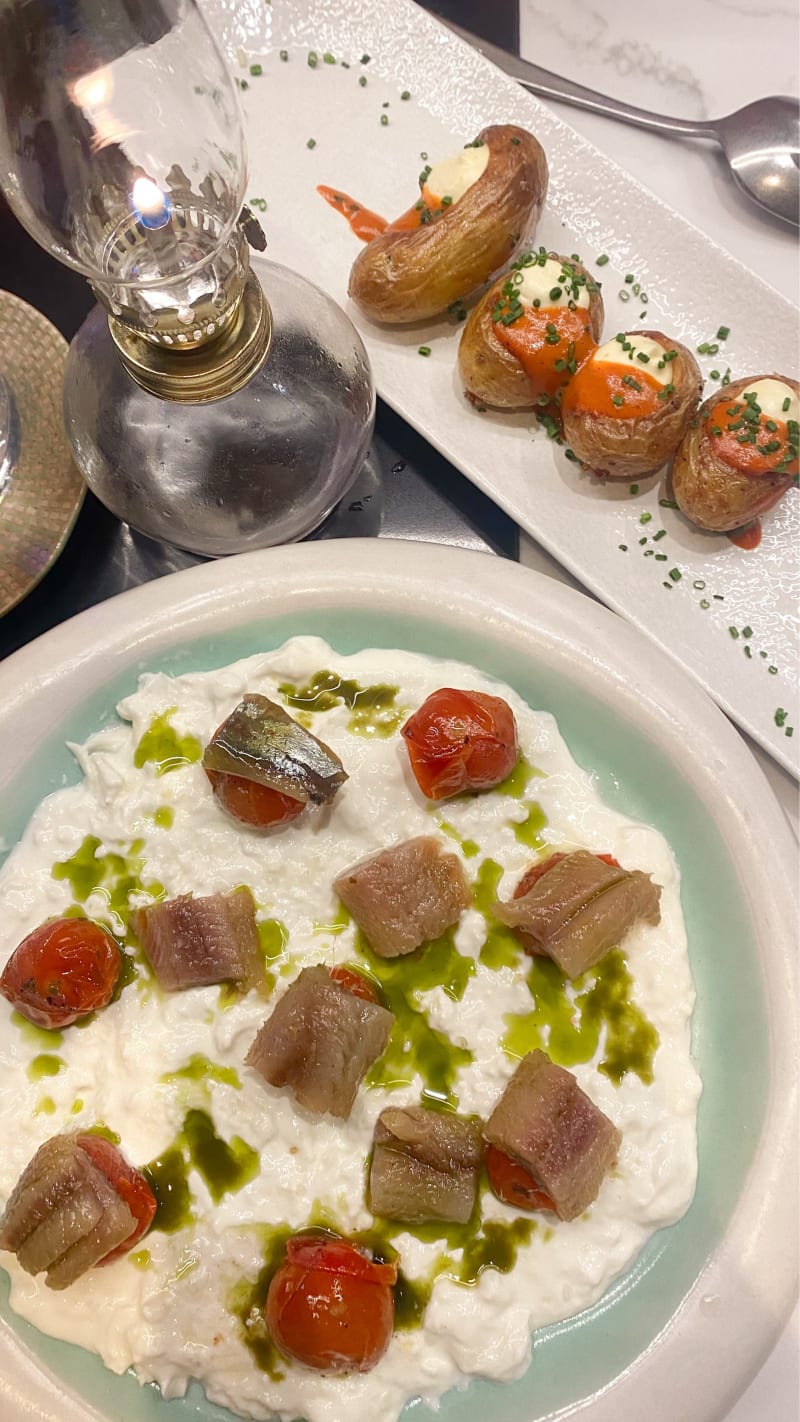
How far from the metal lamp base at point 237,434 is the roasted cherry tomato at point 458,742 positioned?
1.54 feet

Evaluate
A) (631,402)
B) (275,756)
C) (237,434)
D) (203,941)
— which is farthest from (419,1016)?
(631,402)

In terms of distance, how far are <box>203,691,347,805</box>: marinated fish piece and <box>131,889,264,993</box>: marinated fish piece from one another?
0.62 ft

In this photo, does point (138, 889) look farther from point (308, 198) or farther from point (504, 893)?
point (308, 198)

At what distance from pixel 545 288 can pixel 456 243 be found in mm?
195

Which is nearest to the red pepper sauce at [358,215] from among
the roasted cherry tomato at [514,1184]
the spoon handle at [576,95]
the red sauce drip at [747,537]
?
the spoon handle at [576,95]

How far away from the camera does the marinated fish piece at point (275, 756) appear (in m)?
1.50

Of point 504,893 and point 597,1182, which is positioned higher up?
point 504,893

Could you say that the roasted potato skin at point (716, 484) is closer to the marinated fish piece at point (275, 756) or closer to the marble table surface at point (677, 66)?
the marble table surface at point (677, 66)

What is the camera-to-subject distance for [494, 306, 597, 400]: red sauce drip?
1802 millimetres

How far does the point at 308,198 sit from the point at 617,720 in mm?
1227

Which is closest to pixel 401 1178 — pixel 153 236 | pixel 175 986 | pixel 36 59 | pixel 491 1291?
pixel 491 1291

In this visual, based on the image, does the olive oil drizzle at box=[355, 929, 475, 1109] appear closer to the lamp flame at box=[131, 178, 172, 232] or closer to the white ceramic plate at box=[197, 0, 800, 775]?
the white ceramic plate at box=[197, 0, 800, 775]

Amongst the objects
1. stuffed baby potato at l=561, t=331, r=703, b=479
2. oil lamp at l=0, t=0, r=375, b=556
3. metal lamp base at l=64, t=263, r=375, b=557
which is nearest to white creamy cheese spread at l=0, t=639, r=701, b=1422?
metal lamp base at l=64, t=263, r=375, b=557

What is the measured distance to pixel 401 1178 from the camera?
1.41 metres
